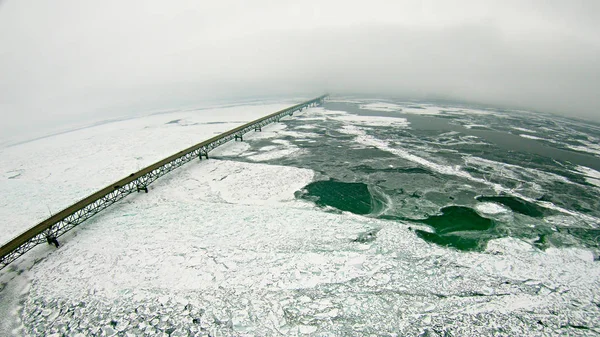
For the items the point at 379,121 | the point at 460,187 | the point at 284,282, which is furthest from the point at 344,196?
the point at 379,121

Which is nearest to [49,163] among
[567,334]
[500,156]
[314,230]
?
[314,230]

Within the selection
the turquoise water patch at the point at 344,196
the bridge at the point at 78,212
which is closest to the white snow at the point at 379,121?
the turquoise water patch at the point at 344,196

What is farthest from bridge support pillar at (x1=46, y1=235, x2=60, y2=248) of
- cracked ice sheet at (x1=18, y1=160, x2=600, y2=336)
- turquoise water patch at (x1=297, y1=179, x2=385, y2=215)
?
turquoise water patch at (x1=297, y1=179, x2=385, y2=215)

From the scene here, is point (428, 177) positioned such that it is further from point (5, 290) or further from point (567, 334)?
point (5, 290)

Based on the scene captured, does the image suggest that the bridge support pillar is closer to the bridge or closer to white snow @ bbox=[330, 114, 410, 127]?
the bridge

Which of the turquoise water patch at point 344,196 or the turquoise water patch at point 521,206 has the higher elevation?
the turquoise water patch at point 521,206

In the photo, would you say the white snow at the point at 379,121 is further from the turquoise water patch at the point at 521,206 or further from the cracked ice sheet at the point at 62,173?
the cracked ice sheet at the point at 62,173

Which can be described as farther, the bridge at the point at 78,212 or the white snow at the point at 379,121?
the white snow at the point at 379,121
